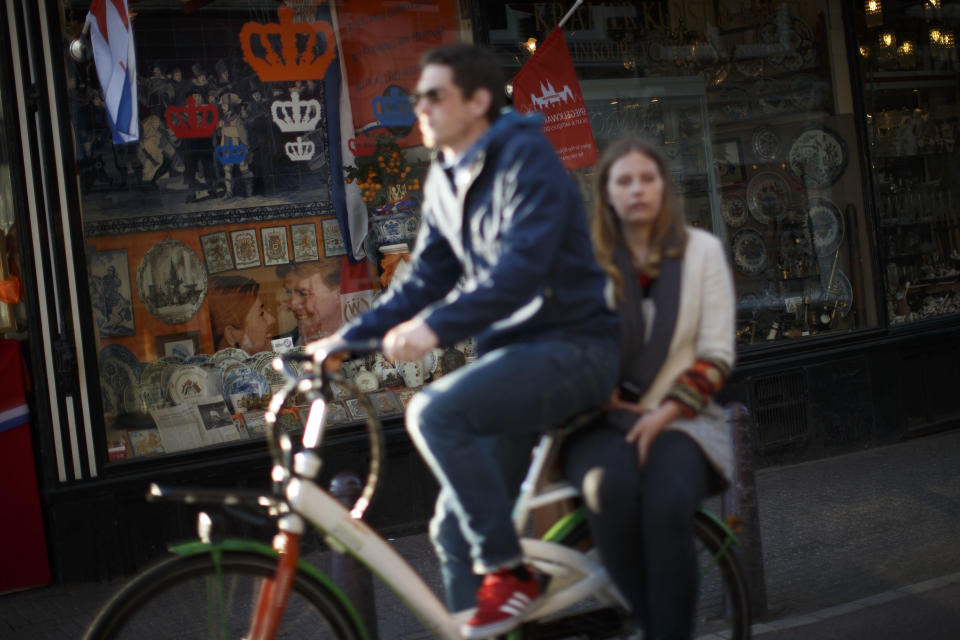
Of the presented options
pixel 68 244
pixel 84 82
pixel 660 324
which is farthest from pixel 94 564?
pixel 660 324

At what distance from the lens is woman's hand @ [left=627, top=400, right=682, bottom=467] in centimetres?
319

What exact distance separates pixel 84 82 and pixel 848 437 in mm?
5879

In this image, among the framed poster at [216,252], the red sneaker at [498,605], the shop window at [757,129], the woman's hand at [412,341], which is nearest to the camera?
the woman's hand at [412,341]

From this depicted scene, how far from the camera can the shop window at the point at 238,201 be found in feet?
21.3

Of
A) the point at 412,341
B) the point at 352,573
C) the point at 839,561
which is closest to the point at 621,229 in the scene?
the point at 412,341

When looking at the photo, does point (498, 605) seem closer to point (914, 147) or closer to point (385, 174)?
point (385, 174)

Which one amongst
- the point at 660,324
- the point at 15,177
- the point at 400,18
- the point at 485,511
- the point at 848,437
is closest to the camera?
the point at 485,511

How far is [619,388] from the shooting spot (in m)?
3.38

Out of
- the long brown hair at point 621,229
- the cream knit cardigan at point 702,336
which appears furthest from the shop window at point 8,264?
the cream knit cardigan at point 702,336

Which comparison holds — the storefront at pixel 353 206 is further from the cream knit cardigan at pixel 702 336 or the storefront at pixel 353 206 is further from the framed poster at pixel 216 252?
the cream knit cardigan at pixel 702 336

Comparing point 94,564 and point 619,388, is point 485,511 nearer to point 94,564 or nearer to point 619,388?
point 619,388

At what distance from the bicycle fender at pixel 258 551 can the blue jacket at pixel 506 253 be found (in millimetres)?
657

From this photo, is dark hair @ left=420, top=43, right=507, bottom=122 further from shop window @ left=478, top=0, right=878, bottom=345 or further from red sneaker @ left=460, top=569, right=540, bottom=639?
shop window @ left=478, top=0, right=878, bottom=345

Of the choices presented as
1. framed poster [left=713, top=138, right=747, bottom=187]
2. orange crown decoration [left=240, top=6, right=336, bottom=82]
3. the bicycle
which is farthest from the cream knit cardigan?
framed poster [left=713, top=138, right=747, bottom=187]
